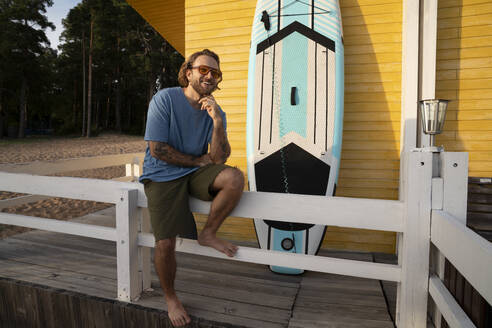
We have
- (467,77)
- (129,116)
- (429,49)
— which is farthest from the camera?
(129,116)

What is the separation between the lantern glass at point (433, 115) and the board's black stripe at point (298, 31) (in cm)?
109

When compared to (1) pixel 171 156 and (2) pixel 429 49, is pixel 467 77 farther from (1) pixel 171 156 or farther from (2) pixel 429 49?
(1) pixel 171 156

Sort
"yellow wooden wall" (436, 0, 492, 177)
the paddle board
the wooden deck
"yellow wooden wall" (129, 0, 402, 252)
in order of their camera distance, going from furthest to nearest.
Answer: "yellow wooden wall" (129, 0, 402, 252) → "yellow wooden wall" (436, 0, 492, 177) → the paddle board → the wooden deck

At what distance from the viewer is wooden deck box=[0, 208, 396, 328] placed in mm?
1594

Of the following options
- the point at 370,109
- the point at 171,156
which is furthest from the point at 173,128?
the point at 370,109

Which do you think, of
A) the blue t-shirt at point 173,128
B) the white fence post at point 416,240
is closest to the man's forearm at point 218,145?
the blue t-shirt at point 173,128

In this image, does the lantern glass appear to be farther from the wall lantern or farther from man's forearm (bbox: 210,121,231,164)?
man's forearm (bbox: 210,121,231,164)

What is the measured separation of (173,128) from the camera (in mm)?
1560

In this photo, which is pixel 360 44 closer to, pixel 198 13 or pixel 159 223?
pixel 198 13

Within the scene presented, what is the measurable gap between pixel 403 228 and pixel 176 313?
1169 millimetres

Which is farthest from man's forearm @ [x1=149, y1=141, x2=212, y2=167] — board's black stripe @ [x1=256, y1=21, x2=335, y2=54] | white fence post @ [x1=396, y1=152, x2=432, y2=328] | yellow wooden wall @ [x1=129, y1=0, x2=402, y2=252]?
yellow wooden wall @ [x1=129, y1=0, x2=402, y2=252]

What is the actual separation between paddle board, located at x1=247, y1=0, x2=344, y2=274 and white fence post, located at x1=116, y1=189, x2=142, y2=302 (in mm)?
1127

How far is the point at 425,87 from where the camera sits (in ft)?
8.42

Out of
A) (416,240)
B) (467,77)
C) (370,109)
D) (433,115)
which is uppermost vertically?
(467,77)
